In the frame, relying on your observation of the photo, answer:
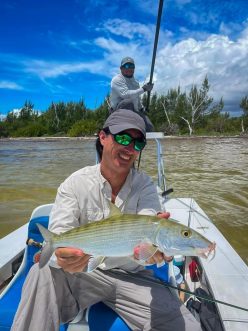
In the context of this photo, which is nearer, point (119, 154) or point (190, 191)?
point (119, 154)

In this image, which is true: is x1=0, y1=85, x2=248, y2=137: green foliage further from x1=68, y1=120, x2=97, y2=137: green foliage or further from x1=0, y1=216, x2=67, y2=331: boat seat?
x1=0, y1=216, x2=67, y2=331: boat seat

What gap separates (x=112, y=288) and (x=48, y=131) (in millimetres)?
63997

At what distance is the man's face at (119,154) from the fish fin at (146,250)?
761 millimetres

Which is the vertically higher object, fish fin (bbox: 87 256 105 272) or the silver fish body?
the silver fish body

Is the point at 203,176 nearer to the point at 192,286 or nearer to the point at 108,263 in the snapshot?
the point at 192,286

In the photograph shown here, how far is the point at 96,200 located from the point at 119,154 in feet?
1.17

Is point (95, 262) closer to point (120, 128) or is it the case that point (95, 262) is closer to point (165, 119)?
point (120, 128)

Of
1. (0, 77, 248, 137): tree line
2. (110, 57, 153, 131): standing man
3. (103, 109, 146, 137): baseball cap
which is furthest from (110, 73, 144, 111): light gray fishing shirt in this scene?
(0, 77, 248, 137): tree line

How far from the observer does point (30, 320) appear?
1976mm

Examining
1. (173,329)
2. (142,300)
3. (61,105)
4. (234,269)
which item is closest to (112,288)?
(142,300)

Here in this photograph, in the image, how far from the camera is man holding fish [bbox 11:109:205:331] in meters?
1.83

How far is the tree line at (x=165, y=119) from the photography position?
196 ft

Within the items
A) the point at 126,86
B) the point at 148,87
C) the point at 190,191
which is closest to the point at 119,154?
the point at 148,87

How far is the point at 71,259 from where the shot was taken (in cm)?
196
